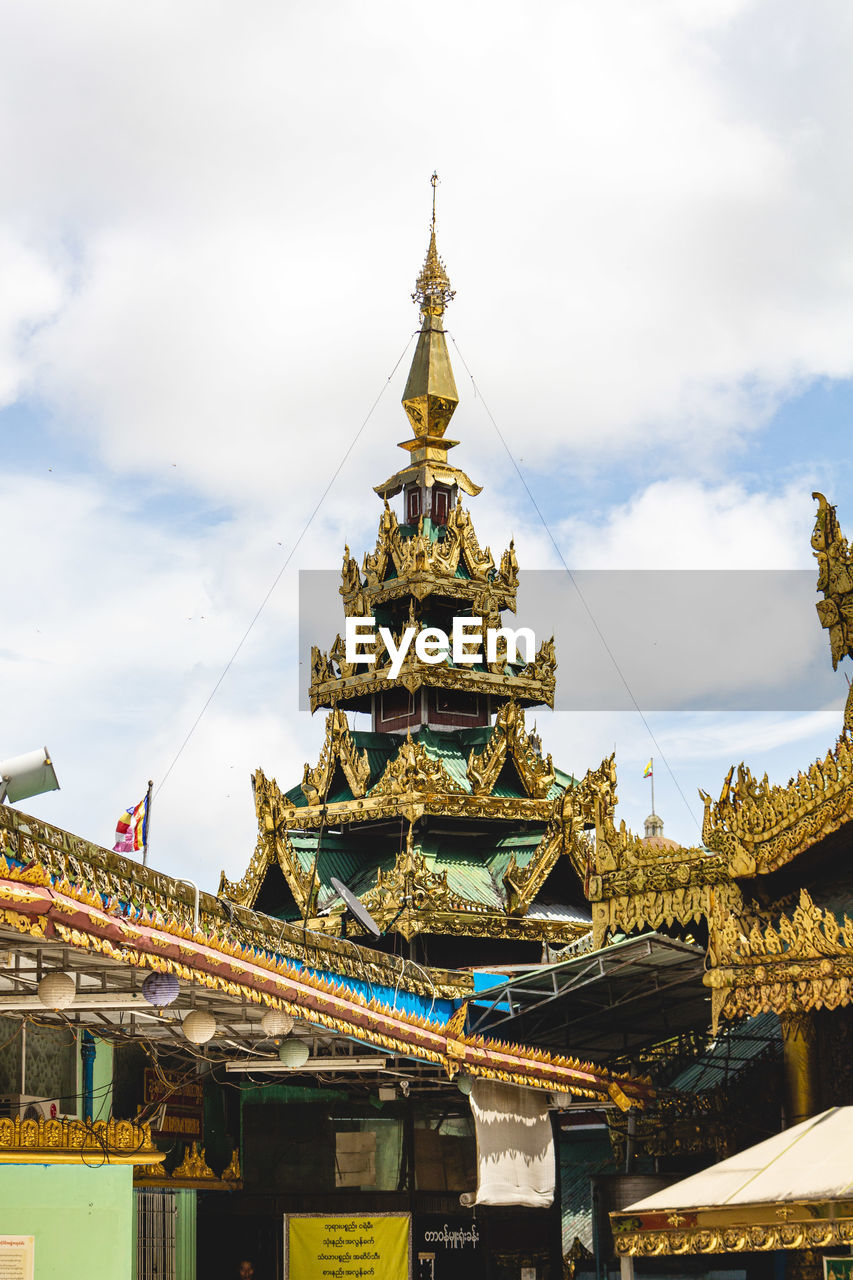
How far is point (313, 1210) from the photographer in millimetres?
23891

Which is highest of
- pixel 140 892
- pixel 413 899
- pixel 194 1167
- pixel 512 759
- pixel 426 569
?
pixel 426 569

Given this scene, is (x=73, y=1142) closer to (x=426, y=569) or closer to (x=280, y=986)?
(x=280, y=986)

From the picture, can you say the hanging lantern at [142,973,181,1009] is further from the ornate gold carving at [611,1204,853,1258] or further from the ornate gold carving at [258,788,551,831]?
the ornate gold carving at [258,788,551,831]

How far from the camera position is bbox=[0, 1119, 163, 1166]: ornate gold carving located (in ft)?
56.0

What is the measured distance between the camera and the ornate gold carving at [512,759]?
3053 centimetres

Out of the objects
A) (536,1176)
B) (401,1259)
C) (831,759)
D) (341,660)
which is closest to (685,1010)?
(536,1176)

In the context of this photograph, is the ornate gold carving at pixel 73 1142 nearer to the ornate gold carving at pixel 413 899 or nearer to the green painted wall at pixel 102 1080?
the green painted wall at pixel 102 1080

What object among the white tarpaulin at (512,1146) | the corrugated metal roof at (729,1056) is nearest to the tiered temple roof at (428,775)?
the corrugated metal roof at (729,1056)

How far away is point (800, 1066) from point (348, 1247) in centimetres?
799

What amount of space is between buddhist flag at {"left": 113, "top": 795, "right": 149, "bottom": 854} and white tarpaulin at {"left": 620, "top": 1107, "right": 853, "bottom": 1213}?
8523 millimetres

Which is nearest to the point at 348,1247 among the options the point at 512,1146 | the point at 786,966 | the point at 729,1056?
the point at 512,1146

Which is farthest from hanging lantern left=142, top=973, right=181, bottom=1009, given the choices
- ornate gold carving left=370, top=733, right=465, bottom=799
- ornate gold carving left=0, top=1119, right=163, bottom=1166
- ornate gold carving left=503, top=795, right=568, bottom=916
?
ornate gold carving left=370, top=733, right=465, bottom=799

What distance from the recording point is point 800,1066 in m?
18.8

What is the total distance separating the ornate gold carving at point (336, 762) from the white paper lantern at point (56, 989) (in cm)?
1687
